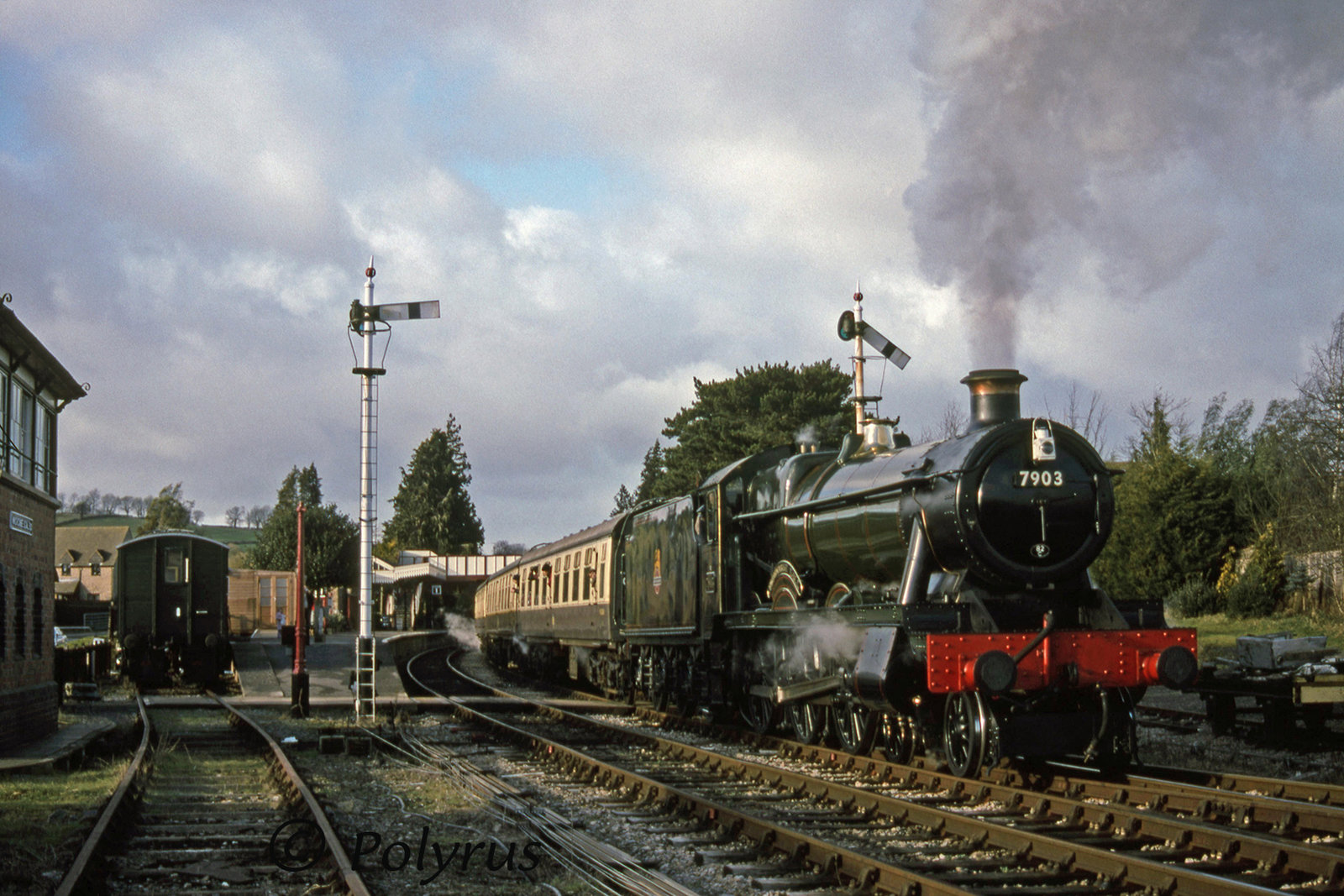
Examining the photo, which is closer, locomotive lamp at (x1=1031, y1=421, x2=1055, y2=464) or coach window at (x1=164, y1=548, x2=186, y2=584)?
locomotive lamp at (x1=1031, y1=421, x2=1055, y2=464)

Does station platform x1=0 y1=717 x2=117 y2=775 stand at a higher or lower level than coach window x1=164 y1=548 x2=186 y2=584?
lower

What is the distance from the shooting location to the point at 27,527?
15.2m

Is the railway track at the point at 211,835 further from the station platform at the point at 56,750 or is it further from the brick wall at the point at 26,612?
the brick wall at the point at 26,612

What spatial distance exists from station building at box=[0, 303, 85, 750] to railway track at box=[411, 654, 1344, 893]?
717cm

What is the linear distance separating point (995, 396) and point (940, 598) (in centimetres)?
179

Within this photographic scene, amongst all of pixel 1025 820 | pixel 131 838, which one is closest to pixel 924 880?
pixel 1025 820

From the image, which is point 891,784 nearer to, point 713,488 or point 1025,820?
point 1025,820

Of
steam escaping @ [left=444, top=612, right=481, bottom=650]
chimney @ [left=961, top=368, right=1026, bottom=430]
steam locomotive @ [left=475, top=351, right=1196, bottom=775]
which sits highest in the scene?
chimney @ [left=961, top=368, right=1026, bottom=430]

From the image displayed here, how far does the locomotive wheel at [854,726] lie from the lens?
38.5 ft

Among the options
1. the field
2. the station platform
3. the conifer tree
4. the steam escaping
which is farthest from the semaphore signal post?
the conifer tree

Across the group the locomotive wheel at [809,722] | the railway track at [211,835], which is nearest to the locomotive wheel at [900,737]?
the locomotive wheel at [809,722]

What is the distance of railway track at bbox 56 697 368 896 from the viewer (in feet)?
23.7

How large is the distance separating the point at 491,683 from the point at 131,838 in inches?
778

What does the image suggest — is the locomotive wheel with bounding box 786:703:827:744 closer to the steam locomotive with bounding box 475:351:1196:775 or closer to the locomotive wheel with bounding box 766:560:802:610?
the steam locomotive with bounding box 475:351:1196:775
